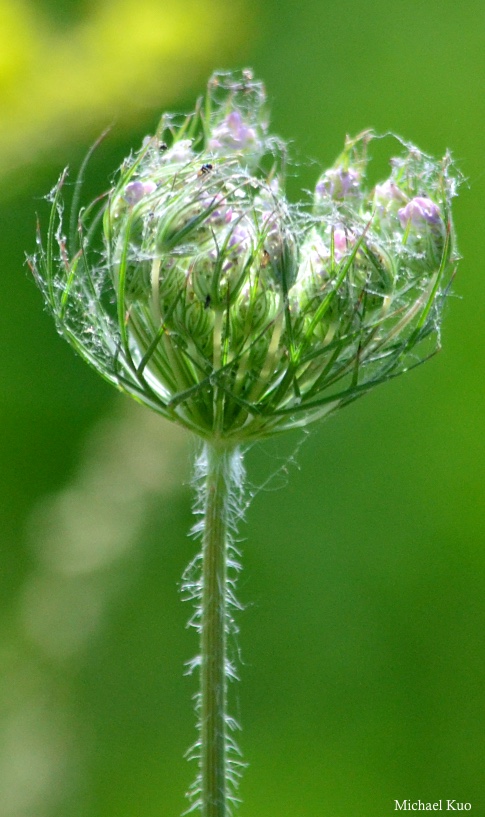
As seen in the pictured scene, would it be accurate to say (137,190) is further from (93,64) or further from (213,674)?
(93,64)

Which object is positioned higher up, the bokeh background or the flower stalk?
the bokeh background

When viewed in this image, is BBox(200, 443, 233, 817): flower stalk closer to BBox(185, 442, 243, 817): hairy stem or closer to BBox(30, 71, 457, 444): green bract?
BBox(185, 442, 243, 817): hairy stem

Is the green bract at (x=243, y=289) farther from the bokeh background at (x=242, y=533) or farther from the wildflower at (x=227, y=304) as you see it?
the bokeh background at (x=242, y=533)

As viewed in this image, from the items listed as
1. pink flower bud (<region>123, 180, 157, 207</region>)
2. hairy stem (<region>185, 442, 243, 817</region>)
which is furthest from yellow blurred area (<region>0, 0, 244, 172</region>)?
hairy stem (<region>185, 442, 243, 817</region>)

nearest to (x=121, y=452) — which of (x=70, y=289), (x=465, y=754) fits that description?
(x=70, y=289)

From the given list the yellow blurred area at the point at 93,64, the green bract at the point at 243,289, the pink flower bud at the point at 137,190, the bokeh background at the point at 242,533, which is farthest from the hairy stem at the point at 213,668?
the yellow blurred area at the point at 93,64

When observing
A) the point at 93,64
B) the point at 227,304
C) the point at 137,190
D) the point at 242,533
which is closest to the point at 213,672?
the point at 227,304

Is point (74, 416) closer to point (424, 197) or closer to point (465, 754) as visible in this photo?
point (465, 754)
